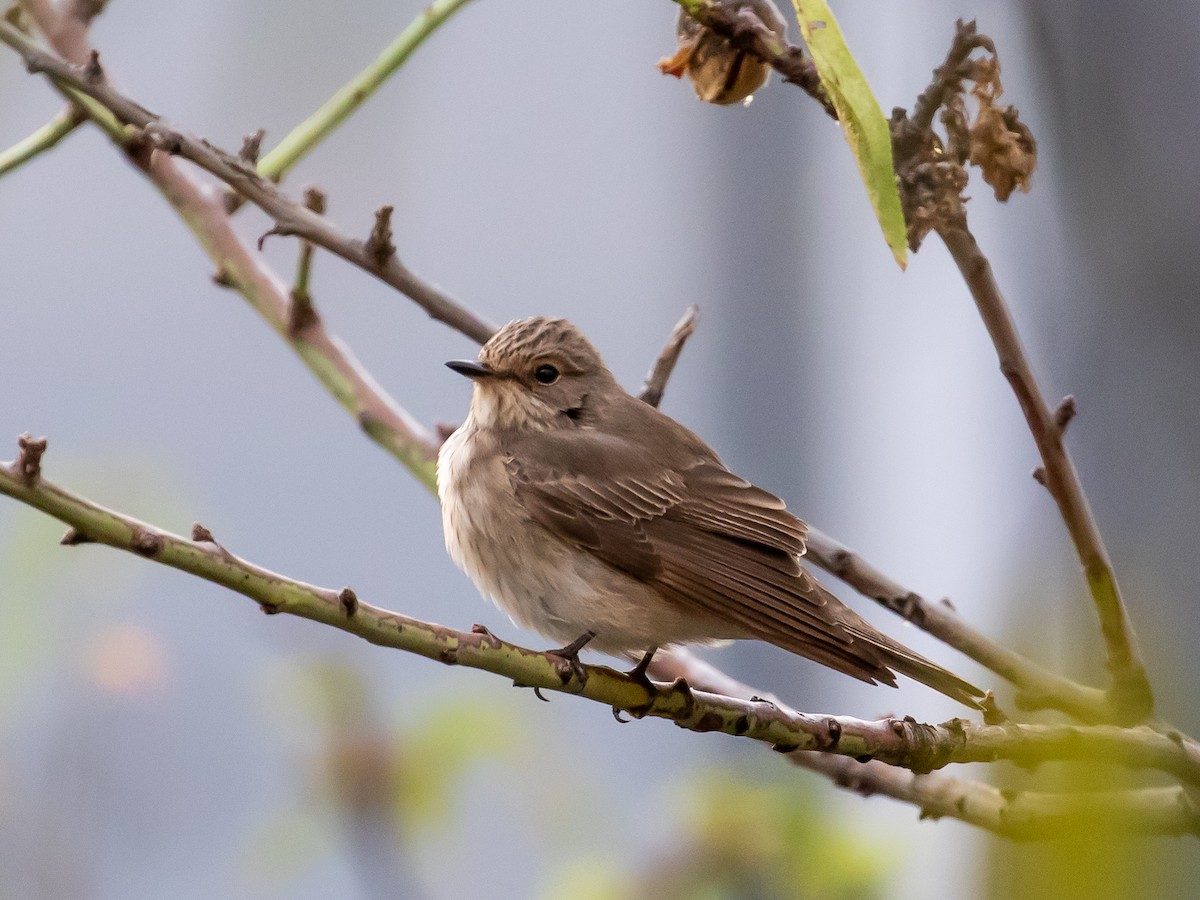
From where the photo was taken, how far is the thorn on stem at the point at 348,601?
1.34m

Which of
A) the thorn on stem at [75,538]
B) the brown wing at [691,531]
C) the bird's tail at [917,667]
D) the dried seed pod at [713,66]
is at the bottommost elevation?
the thorn on stem at [75,538]

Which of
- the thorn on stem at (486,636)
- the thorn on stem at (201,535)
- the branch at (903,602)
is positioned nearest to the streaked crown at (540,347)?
the branch at (903,602)

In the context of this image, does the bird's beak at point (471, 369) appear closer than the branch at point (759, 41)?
No

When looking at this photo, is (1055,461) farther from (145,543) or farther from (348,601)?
(145,543)

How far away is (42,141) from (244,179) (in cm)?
39

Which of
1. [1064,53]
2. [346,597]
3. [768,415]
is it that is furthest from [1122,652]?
[768,415]

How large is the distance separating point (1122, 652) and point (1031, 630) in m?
1.41

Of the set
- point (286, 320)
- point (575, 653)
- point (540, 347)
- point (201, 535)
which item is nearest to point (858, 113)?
point (201, 535)

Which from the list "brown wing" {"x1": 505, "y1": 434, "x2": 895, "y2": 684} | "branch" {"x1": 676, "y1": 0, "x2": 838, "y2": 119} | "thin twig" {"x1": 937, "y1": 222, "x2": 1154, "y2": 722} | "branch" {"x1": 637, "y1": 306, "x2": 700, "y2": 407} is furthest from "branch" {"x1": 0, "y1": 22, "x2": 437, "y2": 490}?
"thin twig" {"x1": 937, "y1": 222, "x2": 1154, "y2": 722}

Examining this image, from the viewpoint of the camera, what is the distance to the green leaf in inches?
54.9

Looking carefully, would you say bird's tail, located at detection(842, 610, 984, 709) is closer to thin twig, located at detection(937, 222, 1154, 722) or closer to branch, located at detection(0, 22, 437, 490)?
thin twig, located at detection(937, 222, 1154, 722)

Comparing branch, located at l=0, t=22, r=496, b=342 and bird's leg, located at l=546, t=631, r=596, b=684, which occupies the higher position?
branch, located at l=0, t=22, r=496, b=342

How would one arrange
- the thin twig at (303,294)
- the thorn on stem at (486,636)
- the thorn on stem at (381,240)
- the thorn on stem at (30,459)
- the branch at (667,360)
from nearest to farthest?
the thorn on stem at (30,459) → the thorn on stem at (486,636) → the thorn on stem at (381,240) → the thin twig at (303,294) → the branch at (667,360)

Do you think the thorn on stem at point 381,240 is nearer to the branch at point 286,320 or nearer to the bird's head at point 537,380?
the branch at point 286,320
